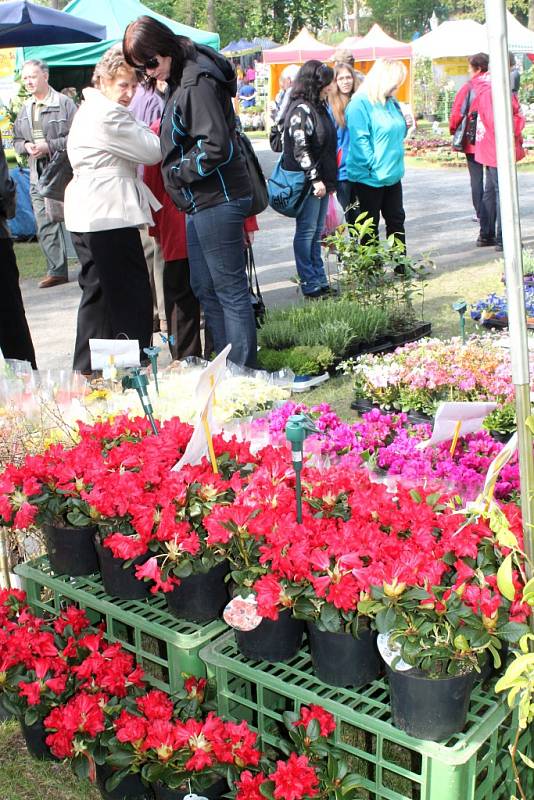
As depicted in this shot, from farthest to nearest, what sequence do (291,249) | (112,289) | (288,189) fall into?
(291,249) → (288,189) → (112,289)

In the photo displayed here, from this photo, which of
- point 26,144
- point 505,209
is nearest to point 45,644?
point 505,209

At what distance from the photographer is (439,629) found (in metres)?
1.62

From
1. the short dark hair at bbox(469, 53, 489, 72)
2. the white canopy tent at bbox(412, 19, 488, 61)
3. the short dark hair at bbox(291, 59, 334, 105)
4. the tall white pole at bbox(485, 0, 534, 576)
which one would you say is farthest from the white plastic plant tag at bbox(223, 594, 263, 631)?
the white canopy tent at bbox(412, 19, 488, 61)

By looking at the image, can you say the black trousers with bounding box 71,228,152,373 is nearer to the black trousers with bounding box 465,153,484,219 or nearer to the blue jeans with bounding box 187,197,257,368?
the blue jeans with bounding box 187,197,257,368

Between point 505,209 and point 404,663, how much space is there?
87 centimetres

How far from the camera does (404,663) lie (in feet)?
5.45

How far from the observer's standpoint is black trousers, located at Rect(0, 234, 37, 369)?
4.55 m

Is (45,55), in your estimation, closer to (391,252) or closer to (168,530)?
(391,252)

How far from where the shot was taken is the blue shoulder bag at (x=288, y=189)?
6.34m

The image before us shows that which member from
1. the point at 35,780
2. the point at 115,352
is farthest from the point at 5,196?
the point at 35,780

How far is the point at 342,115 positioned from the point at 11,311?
12.7 ft

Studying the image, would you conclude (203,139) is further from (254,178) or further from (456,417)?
(456,417)

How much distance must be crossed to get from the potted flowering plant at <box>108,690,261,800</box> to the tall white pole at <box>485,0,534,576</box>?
0.80 m

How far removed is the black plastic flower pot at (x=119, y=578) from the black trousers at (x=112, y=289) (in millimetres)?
2450
